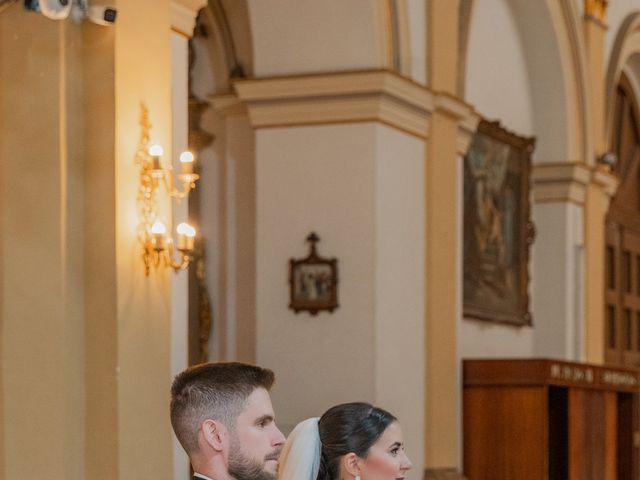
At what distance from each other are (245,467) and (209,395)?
218mm

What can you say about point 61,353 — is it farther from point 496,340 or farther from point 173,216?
point 496,340

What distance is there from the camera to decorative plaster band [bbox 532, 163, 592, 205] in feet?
52.2

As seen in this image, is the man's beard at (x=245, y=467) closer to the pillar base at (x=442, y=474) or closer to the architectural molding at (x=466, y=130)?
the pillar base at (x=442, y=474)

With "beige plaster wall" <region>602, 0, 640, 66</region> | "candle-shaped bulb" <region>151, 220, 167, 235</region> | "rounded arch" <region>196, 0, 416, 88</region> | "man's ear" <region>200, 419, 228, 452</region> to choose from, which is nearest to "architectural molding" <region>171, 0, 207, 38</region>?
"candle-shaped bulb" <region>151, 220, 167, 235</region>

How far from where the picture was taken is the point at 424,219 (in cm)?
1194

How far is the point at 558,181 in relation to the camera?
16.0m

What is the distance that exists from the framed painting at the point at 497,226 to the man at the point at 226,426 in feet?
31.6

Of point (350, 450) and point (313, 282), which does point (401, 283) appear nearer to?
point (313, 282)

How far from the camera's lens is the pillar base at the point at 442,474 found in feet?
38.6

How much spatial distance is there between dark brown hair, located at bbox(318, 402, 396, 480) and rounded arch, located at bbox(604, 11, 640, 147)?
13099 mm

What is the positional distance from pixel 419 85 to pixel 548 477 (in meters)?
4.19

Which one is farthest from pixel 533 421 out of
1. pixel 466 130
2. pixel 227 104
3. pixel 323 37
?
pixel 323 37

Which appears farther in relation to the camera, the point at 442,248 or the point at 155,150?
the point at 442,248

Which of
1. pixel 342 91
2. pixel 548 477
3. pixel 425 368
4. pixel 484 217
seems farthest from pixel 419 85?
pixel 548 477
